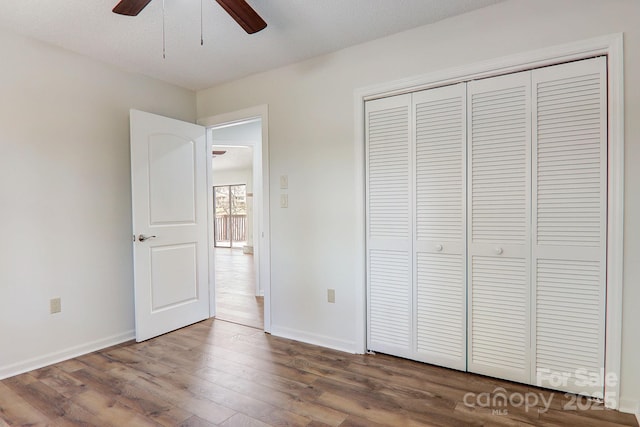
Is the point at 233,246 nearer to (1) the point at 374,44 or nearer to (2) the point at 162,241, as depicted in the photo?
(2) the point at 162,241

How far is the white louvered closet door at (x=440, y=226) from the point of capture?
7.64 ft

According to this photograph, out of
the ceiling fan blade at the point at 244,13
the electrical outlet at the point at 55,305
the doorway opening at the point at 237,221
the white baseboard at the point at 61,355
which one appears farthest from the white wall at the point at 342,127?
the electrical outlet at the point at 55,305

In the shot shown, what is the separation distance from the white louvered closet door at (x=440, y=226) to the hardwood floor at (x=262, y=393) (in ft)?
0.78

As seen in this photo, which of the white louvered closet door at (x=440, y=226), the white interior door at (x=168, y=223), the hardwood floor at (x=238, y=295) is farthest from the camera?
the hardwood floor at (x=238, y=295)

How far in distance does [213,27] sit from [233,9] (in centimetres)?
75

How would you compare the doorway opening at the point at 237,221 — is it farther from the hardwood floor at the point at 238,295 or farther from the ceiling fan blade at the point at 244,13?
the ceiling fan blade at the point at 244,13

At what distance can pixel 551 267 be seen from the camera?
206cm

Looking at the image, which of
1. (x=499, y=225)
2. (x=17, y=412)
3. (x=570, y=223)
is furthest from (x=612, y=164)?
(x=17, y=412)

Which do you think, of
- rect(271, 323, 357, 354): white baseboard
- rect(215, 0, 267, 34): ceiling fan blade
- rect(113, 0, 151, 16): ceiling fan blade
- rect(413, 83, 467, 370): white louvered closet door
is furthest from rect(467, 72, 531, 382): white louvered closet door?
rect(113, 0, 151, 16): ceiling fan blade

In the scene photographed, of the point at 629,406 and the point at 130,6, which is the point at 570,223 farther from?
the point at 130,6

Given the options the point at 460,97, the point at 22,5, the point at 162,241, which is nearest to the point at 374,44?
the point at 460,97

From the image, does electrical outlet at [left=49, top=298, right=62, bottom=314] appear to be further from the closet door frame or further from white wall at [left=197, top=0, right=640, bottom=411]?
the closet door frame

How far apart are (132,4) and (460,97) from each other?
77.0 inches

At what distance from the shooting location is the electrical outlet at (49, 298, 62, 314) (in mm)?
2582
